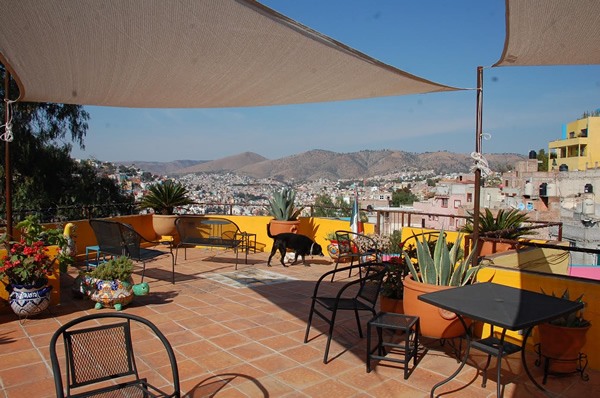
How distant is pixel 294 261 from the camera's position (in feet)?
24.5

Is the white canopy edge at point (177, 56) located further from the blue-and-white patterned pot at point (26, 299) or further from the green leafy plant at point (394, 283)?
the blue-and-white patterned pot at point (26, 299)

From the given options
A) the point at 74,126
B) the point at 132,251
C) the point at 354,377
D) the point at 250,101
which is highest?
the point at 74,126

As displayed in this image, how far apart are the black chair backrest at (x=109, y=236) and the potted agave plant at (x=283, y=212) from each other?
11.1ft

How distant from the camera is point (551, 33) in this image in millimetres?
2785

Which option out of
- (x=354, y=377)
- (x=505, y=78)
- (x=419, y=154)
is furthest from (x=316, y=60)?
(x=419, y=154)

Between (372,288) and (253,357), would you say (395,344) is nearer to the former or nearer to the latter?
(372,288)

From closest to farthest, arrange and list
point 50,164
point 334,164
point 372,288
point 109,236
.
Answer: point 372,288
point 109,236
point 50,164
point 334,164

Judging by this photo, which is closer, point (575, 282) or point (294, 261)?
point (575, 282)

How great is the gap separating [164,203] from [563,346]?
275 inches

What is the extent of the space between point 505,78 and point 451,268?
180 cm

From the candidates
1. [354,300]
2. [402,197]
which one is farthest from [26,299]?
[402,197]

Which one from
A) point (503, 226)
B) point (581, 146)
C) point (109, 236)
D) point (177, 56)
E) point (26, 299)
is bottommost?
point (26, 299)

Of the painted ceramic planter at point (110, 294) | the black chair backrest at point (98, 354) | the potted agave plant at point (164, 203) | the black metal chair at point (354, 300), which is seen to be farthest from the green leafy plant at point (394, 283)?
the potted agave plant at point (164, 203)

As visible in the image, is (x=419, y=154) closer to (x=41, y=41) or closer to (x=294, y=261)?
(x=294, y=261)
